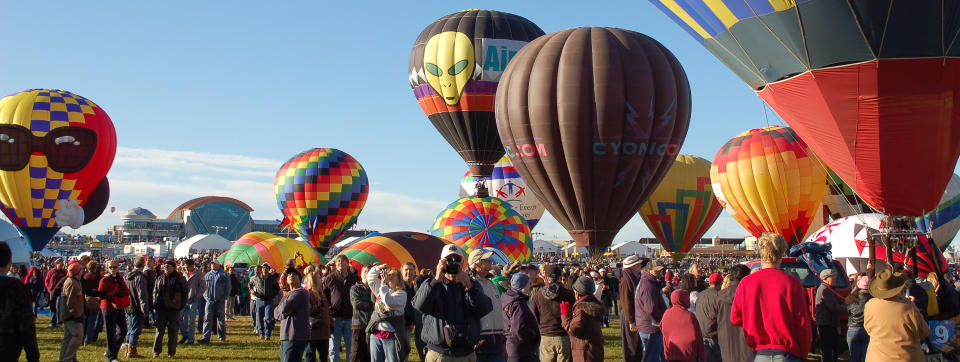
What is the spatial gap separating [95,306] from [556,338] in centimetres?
545

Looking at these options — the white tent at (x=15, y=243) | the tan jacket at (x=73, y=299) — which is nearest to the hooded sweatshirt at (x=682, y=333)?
the tan jacket at (x=73, y=299)

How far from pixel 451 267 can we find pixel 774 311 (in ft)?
6.83

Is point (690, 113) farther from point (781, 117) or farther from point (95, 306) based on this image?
point (95, 306)

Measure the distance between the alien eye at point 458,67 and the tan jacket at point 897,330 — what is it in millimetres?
23676

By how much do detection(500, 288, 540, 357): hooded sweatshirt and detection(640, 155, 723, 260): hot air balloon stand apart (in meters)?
25.8

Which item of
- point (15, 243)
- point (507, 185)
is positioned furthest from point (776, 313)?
point (507, 185)

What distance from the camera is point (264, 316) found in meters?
12.0

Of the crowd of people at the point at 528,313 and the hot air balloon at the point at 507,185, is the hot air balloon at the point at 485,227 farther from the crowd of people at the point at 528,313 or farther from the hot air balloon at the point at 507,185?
the crowd of people at the point at 528,313

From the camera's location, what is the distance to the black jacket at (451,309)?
5586 mm

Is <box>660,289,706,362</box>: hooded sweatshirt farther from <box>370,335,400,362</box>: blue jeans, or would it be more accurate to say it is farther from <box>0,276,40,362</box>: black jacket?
<box>0,276,40,362</box>: black jacket

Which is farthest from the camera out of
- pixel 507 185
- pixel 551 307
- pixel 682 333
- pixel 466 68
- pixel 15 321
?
pixel 507 185

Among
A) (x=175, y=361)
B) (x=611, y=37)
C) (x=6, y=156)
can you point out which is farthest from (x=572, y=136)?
(x=6, y=156)

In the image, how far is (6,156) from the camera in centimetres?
2262

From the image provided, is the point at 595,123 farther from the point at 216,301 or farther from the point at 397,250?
the point at 216,301
